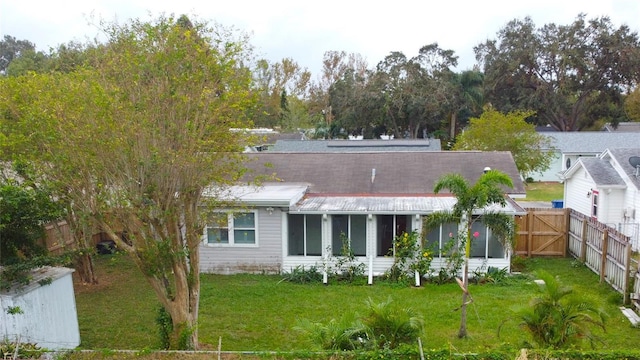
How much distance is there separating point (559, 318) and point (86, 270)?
38.6 feet

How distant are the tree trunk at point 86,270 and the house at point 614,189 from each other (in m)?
16.6

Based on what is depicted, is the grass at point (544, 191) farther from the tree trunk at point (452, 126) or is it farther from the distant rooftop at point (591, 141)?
the tree trunk at point (452, 126)

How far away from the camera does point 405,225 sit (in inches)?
570

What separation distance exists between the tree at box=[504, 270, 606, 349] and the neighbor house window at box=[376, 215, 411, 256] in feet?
21.0

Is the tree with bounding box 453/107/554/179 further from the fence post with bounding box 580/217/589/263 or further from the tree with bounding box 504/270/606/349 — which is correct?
the tree with bounding box 504/270/606/349

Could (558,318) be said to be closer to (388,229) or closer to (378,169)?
(388,229)

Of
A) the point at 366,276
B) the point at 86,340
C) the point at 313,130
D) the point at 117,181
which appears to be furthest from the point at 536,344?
the point at 313,130

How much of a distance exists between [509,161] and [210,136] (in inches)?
541

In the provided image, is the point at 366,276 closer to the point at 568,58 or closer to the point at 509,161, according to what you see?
the point at 509,161

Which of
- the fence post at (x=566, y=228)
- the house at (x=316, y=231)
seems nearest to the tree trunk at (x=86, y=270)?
the house at (x=316, y=231)

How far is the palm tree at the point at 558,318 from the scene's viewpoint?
7.82 m

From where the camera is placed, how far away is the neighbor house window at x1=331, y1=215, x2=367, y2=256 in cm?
1435

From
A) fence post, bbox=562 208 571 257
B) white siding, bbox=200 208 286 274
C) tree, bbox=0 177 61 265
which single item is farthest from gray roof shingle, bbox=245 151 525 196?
tree, bbox=0 177 61 265

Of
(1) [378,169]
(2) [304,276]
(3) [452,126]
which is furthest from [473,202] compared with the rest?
(3) [452,126]
